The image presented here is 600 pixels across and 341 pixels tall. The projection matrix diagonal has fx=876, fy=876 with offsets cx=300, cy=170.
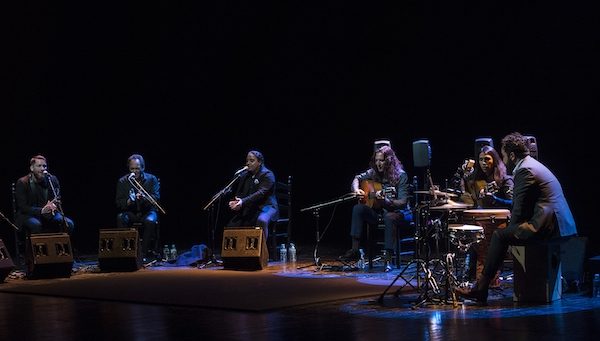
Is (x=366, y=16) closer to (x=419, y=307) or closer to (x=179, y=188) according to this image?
(x=179, y=188)

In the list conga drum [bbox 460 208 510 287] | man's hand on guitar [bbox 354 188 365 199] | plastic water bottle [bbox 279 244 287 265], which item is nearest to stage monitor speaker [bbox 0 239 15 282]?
plastic water bottle [bbox 279 244 287 265]

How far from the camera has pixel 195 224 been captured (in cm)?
1323

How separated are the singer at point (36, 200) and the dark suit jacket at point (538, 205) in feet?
17.4

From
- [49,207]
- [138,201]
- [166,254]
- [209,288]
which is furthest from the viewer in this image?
[166,254]

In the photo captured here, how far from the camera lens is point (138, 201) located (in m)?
10.2

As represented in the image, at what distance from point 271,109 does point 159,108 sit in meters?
1.65

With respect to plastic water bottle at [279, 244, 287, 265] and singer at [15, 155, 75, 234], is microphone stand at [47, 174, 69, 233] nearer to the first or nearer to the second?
singer at [15, 155, 75, 234]

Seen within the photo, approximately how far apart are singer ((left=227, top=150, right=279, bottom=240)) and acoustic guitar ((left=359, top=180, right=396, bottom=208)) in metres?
1.13

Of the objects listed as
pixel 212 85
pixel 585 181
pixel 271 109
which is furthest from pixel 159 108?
pixel 585 181

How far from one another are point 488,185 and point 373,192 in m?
1.79

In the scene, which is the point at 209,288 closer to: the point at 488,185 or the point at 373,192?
the point at 373,192

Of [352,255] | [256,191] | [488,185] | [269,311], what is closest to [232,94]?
[256,191]

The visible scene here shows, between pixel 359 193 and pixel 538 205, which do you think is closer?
pixel 538 205

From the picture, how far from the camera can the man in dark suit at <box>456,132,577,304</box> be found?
628cm
